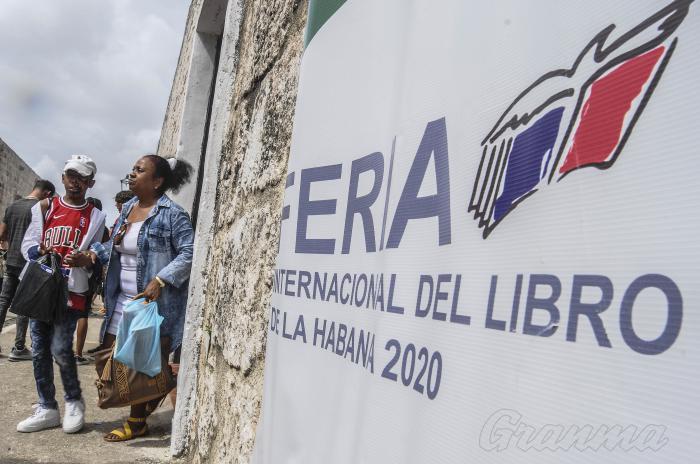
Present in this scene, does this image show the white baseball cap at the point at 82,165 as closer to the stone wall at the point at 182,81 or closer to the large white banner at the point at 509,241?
the stone wall at the point at 182,81

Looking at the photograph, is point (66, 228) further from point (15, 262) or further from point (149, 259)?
point (15, 262)

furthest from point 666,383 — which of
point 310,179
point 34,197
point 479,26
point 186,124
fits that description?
point 34,197

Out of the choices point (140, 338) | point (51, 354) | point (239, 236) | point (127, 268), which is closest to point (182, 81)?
point (127, 268)

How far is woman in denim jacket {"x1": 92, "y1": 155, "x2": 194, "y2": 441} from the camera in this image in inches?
110

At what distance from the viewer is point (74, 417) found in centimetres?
306

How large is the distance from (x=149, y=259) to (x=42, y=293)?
2.05 feet

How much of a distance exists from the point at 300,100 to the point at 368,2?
0.33 m

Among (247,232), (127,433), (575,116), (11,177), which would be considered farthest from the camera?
(11,177)

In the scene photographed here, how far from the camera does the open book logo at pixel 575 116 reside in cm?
53

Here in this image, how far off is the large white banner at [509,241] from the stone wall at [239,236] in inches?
22.6

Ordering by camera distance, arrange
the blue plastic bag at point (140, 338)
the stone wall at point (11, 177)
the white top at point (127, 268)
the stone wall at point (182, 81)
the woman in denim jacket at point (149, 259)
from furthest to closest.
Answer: the stone wall at point (11, 177)
the stone wall at point (182, 81)
the white top at point (127, 268)
the woman in denim jacket at point (149, 259)
the blue plastic bag at point (140, 338)

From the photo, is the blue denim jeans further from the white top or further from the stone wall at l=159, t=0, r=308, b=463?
the stone wall at l=159, t=0, r=308, b=463

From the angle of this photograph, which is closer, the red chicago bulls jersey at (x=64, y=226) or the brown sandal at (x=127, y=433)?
the brown sandal at (x=127, y=433)

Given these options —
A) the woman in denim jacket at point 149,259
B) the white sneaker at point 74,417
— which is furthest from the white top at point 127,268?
the white sneaker at point 74,417
